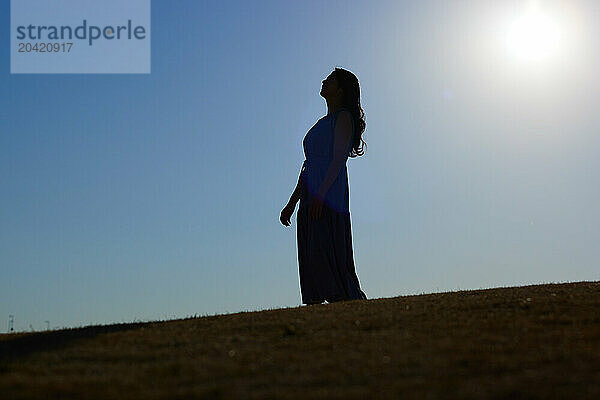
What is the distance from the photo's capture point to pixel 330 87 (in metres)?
12.8

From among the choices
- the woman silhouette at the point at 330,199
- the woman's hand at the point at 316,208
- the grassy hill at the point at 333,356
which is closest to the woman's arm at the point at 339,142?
the woman silhouette at the point at 330,199

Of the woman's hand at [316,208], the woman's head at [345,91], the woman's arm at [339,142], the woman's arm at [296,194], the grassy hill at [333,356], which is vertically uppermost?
the woman's head at [345,91]

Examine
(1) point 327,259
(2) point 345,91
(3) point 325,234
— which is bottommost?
(1) point 327,259

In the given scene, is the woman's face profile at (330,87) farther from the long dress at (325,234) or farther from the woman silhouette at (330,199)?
the long dress at (325,234)

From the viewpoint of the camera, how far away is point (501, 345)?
20.5 ft

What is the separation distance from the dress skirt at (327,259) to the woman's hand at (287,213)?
0.41 m

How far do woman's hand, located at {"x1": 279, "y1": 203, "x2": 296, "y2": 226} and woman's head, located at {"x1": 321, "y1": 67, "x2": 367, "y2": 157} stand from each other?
6.13 feet

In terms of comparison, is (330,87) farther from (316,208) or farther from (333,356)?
(333,356)

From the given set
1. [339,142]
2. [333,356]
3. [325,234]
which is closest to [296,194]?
[325,234]

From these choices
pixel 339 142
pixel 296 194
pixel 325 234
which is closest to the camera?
pixel 339 142

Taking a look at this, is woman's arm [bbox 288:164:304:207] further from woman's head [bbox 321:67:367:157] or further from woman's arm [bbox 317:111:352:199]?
woman's head [bbox 321:67:367:157]

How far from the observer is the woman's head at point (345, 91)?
41.9 ft

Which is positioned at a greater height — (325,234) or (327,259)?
(325,234)

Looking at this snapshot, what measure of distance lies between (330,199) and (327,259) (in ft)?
3.54
